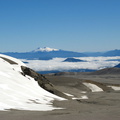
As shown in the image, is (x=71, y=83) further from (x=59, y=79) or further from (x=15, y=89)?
(x=15, y=89)

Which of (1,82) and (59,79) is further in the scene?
(59,79)

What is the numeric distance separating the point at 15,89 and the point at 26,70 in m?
17.5

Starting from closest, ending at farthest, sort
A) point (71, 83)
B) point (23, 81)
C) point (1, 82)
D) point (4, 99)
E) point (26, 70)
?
1. point (4, 99)
2. point (1, 82)
3. point (23, 81)
4. point (26, 70)
5. point (71, 83)

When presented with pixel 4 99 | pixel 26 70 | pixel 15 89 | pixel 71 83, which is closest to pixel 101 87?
pixel 71 83

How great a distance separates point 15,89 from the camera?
33156 mm

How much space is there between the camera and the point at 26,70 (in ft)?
166

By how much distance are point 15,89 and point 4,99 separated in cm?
733

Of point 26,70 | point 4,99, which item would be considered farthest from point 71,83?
point 4,99

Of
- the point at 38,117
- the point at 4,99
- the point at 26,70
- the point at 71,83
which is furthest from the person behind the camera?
the point at 71,83

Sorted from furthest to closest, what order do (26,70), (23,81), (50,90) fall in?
(26,70) < (50,90) < (23,81)

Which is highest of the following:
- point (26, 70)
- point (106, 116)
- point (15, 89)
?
point (26, 70)

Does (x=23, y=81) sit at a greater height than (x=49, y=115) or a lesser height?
greater

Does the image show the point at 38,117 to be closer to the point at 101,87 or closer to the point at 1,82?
the point at 1,82

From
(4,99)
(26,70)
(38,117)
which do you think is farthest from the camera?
(26,70)
